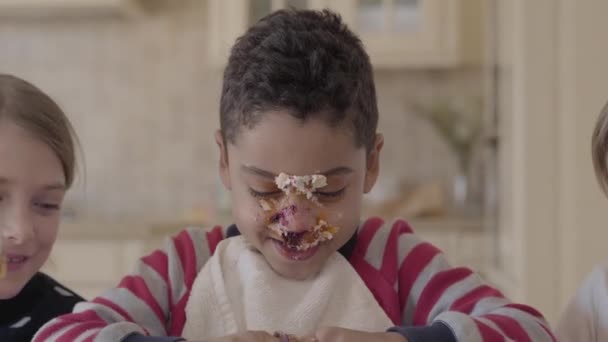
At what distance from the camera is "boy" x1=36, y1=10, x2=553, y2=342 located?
30.4 inches

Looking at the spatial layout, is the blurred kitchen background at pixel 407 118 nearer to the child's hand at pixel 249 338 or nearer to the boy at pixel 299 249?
the boy at pixel 299 249

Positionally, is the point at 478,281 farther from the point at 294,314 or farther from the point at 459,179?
the point at 459,179

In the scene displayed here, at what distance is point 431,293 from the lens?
87 cm

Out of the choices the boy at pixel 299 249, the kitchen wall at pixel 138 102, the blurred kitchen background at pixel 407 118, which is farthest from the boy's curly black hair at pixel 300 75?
A: the kitchen wall at pixel 138 102

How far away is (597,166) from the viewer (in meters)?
1.01

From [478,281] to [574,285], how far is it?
4.63 feet

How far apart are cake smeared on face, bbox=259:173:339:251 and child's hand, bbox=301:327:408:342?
0.12 meters

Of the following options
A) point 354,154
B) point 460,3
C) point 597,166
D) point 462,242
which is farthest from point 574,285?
point 460,3

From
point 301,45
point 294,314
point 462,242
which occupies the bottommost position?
point 462,242

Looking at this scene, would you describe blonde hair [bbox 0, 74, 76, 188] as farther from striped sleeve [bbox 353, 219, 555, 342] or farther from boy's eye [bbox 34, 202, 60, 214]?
striped sleeve [bbox 353, 219, 555, 342]

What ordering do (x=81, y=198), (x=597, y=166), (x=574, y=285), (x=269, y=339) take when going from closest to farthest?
(x=269, y=339), (x=597, y=166), (x=574, y=285), (x=81, y=198)

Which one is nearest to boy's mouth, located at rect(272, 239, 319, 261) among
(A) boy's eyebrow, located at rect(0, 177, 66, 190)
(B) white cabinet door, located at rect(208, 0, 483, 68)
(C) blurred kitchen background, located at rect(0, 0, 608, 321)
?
(A) boy's eyebrow, located at rect(0, 177, 66, 190)

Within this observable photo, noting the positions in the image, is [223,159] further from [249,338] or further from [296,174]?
[249,338]

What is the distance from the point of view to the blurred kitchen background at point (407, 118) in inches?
85.0
